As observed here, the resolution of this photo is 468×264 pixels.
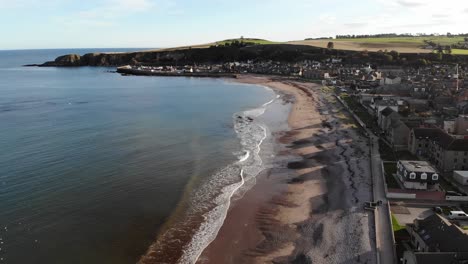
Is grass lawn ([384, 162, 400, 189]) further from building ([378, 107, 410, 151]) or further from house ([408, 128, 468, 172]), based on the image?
building ([378, 107, 410, 151])

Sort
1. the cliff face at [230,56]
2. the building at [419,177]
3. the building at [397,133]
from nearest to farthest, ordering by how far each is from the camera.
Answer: the building at [419,177], the building at [397,133], the cliff face at [230,56]

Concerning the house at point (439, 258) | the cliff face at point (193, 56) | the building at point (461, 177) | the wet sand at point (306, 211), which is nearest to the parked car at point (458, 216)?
the wet sand at point (306, 211)

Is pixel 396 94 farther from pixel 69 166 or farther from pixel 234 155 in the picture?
pixel 69 166

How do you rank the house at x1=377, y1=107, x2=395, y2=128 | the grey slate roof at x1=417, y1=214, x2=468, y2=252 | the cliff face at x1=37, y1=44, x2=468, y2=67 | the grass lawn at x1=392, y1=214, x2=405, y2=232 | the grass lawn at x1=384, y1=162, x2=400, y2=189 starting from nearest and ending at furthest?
the grey slate roof at x1=417, y1=214, x2=468, y2=252, the grass lawn at x1=392, y1=214, x2=405, y2=232, the grass lawn at x1=384, y1=162, x2=400, y2=189, the house at x1=377, y1=107, x2=395, y2=128, the cliff face at x1=37, y1=44, x2=468, y2=67

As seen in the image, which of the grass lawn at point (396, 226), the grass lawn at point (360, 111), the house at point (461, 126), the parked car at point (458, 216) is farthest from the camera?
the grass lawn at point (360, 111)

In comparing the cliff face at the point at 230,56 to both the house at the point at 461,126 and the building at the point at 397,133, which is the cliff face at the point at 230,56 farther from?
the building at the point at 397,133

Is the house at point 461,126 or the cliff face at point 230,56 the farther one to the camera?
the cliff face at point 230,56

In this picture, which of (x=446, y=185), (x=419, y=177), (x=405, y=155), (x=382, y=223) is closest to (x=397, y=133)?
(x=405, y=155)

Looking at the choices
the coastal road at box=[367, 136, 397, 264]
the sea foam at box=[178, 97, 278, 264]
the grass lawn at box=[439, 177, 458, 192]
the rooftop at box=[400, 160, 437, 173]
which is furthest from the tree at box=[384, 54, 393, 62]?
the rooftop at box=[400, 160, 437, 173]
